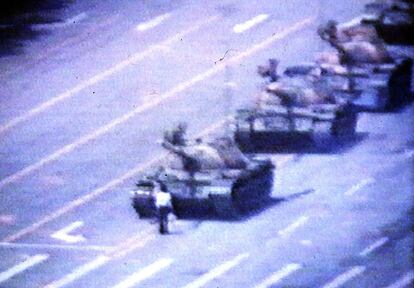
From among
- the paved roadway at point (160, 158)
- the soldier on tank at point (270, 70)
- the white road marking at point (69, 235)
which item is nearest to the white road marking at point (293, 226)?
the paved roadway at point (160, 158)

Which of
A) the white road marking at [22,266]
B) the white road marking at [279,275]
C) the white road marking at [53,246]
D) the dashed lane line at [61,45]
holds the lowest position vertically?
the white road marking at [279,275]

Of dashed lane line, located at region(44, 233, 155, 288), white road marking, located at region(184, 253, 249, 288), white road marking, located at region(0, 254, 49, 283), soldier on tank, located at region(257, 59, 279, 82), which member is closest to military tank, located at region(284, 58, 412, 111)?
soldier on tank, located at region(257, 59, 279, 82)

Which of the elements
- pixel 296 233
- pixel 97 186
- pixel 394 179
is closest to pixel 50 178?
pixel 97 186

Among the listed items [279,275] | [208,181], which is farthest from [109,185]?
[279,275]

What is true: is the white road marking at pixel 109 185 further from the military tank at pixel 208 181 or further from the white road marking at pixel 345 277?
the white road marking at pixel 345 277

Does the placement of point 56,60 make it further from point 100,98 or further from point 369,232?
point 369,232
